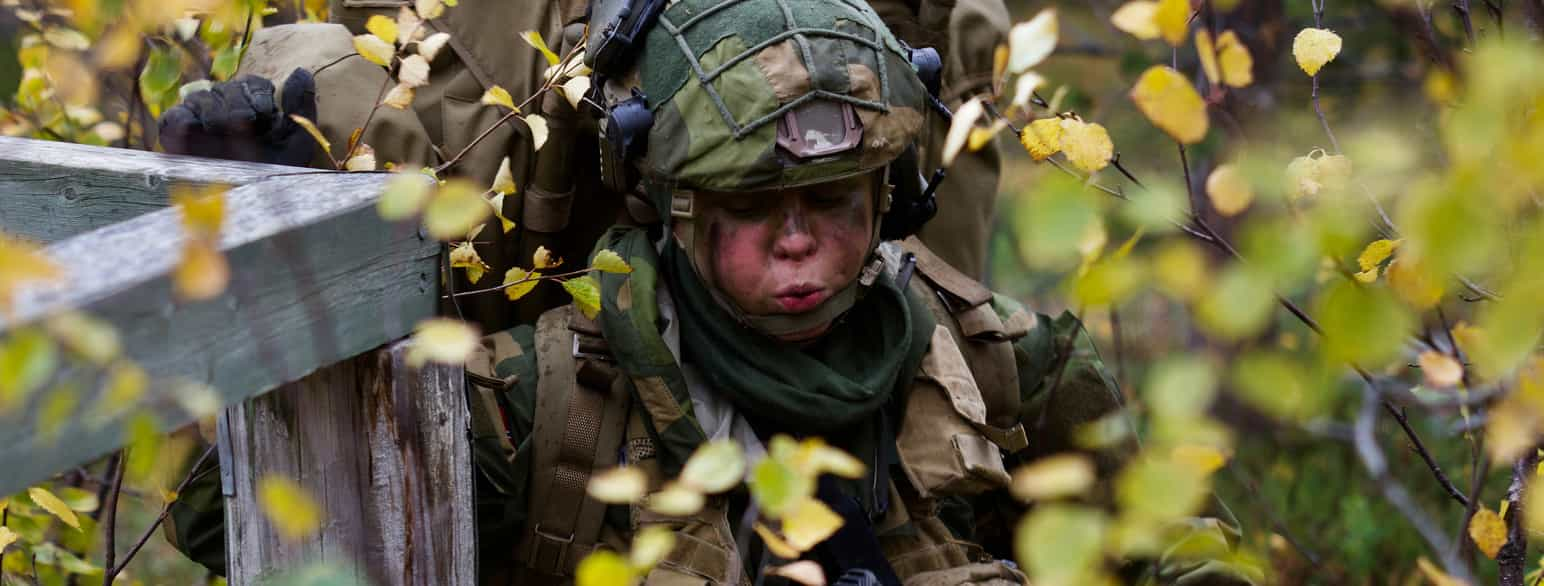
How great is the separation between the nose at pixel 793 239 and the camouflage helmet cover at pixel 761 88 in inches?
4.4

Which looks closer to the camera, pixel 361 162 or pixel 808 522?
pixel 808 522

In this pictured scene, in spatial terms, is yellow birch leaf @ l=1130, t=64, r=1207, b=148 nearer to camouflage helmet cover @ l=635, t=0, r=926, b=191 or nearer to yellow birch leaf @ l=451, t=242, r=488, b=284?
camouflage helmet cover @ l=635, t=0, r=926, b=191

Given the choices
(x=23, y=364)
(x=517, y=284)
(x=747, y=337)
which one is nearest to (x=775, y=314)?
(x=747, y=337)

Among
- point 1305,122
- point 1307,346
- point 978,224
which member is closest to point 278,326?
point 978,224

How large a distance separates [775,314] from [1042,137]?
637 mm

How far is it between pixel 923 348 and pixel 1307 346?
4860 millimetres

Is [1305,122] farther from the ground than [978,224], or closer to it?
closer to it

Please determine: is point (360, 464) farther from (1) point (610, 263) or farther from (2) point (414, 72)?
(2) point (414, 72)

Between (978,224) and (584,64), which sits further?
(978,224)

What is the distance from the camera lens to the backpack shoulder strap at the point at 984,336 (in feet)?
9.86

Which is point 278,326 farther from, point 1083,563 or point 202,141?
point 1083,563

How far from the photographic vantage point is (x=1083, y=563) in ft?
3.77

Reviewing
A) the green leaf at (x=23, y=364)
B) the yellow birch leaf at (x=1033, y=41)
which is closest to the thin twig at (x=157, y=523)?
the green leaf at (x=23, y=364)

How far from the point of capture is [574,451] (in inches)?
105
